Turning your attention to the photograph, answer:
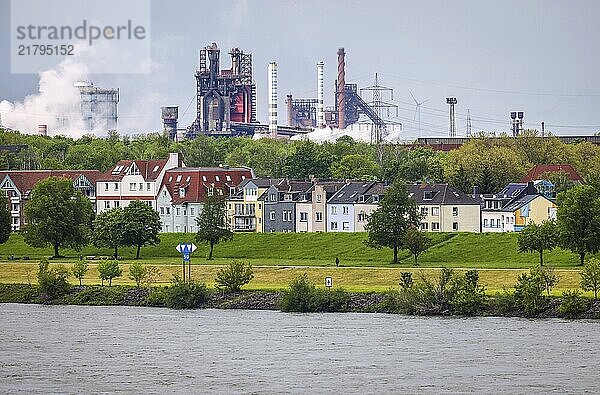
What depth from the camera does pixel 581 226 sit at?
90125 mm

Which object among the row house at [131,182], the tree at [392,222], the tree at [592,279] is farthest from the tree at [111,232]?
the tree at [592,279]

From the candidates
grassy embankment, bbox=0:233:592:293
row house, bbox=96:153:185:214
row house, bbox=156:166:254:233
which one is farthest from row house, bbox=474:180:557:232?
row house, bbox=96:153:185:214

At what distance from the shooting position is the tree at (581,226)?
295 ft

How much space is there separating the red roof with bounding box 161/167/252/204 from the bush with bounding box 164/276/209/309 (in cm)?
6045

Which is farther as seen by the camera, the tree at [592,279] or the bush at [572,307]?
the tree at [592,279]

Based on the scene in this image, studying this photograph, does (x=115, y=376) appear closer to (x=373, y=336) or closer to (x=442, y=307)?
(x=373, y=336)

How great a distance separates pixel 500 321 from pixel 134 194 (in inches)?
3318

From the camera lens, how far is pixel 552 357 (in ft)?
177

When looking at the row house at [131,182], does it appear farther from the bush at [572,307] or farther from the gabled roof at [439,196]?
the bush at [572,307]

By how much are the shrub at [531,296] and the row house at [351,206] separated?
58897 millimetres

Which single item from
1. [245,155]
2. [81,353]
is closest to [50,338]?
[81,353]

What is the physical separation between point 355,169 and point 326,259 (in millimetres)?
59708

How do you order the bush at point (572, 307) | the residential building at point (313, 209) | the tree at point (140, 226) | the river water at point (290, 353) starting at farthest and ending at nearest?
the residential building at point (313, 209) → the tree at point (140, 226) → the bush at point (572, 307) → the river water at point (290, 353)

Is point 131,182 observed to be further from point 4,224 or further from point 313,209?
point 4,224
